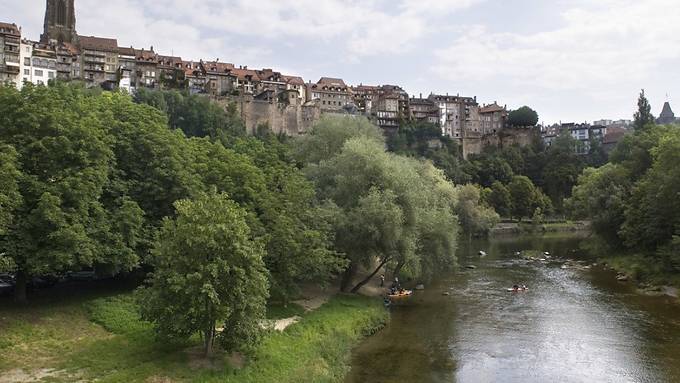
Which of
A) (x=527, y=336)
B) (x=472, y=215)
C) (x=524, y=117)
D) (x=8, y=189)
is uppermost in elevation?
(x=524, y=117)

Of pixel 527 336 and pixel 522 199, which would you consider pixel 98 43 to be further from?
pixel 527 336

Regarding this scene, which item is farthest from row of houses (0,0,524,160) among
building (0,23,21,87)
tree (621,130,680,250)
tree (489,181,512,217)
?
tree (621,130,680,250)

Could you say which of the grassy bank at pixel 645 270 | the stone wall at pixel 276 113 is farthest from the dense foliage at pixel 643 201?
the stone wall at pixel 276 113

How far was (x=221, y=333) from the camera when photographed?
69.4 feet

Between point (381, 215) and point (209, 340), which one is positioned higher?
point (381, 215)

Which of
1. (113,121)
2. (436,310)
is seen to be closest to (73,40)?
(113,121)

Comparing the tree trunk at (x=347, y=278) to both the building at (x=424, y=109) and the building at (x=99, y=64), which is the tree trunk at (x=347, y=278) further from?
the building at (x=424, y=109)

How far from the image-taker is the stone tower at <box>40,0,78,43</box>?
11694 cm

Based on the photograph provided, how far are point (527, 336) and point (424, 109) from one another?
403ft

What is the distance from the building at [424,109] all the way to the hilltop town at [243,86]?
25 cm

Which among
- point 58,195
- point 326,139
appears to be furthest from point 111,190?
point 326,139

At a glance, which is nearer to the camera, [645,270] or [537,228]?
[645,270]

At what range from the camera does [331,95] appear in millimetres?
135000

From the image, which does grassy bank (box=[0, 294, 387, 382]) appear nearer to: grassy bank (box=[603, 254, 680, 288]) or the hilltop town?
grassy bank (box=[603, 254, 680, 288])
